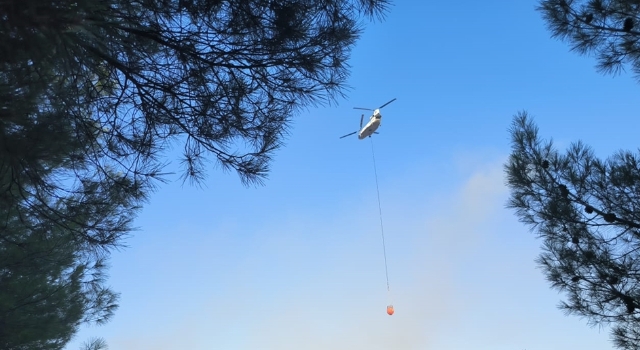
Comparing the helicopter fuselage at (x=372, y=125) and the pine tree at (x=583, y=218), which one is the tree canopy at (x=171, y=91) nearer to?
the pine tree at (x=583, y=218)

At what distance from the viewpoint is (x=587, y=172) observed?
448 centimetres

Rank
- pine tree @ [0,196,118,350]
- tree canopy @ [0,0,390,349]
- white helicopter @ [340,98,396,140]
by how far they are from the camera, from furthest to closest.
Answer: white helicopter @ [340,98,396,140]
pine tree @ [0,196,118,350]
tree canopy @ [0,0,390,349]

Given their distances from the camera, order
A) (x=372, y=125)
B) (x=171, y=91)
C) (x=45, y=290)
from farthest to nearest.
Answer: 1. (x=372, y=125)
2. (x=45, y=290)
3. (x=171, y=91)

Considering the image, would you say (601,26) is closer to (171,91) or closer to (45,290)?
(171,91)

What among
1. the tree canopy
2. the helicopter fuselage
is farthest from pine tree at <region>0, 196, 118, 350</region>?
the helicopter fuselage

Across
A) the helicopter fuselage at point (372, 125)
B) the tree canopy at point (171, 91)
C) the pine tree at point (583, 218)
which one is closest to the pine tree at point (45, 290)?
the tree canopy at point (171, 91)

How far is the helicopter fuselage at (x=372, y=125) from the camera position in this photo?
40.9ft

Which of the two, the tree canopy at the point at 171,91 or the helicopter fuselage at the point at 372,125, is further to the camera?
the helicopter fuselage at the point at 372,125

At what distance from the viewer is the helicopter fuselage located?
12.5 meters

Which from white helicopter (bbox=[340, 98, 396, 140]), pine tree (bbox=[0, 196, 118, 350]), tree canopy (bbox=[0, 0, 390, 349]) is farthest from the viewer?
white helicopter (bbox=[340, 98, 396, 140])

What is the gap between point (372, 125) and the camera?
12.5 m

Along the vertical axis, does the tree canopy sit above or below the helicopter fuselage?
below

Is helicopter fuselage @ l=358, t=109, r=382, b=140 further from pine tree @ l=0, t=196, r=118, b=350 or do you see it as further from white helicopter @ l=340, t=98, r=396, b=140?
pine tree @ l=0, t=196, r=118, b=350

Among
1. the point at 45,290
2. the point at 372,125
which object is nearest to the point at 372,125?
the point at 372,125
